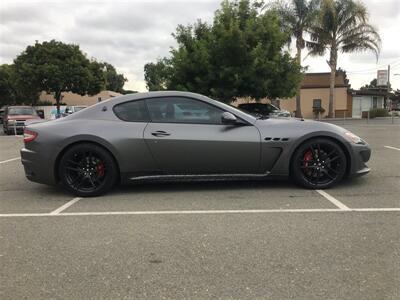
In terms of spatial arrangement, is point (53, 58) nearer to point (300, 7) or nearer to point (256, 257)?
point (300, 7)

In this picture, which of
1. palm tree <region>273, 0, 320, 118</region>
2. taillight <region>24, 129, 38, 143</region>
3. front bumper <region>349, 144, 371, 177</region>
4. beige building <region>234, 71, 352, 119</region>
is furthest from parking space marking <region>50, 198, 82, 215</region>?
beige building <region>234, 71, 352, 119</region>

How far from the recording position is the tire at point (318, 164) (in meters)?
5.88

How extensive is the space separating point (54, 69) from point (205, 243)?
3441 centimetres

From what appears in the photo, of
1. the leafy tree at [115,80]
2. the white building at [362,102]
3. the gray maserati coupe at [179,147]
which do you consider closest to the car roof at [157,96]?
the gray maserati coupe at [179,147]

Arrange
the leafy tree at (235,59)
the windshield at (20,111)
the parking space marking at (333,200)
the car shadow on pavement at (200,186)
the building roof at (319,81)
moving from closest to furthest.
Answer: the parking space marking at (333,200), the car shadow on pavement at (200,186), the leafy tree at (235,59), the windshield at (20,111), the building roof at (319,81)

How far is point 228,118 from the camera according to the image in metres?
5.78

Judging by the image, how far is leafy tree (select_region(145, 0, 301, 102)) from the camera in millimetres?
16484

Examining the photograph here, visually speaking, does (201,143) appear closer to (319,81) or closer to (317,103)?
(317,103)

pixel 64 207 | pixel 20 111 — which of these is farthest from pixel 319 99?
pixel 64 207

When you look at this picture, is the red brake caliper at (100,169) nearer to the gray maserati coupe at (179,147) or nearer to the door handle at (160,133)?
the gray maserati coupe at (179,147)

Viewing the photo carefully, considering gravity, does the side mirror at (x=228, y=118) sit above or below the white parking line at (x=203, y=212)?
above

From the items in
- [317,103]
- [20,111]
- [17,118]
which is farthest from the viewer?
[317,103]

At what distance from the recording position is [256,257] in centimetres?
366

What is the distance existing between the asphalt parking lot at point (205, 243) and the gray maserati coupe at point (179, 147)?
268 mm
